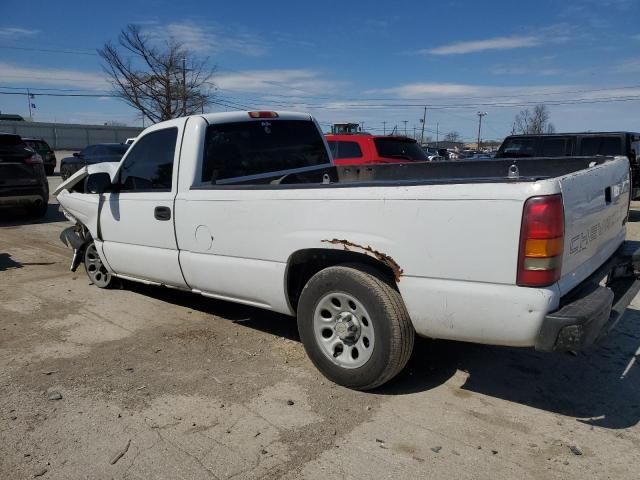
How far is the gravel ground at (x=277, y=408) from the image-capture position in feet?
9.39

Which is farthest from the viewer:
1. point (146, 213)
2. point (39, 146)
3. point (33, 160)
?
point (39, 146)

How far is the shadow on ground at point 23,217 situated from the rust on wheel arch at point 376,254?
10.2 meters

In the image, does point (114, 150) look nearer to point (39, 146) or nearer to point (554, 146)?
point (39, 146)

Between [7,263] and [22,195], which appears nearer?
[7,263]

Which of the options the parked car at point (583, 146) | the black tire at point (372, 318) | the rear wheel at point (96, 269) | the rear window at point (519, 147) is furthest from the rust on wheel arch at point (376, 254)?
the rear window at point (519, 147)

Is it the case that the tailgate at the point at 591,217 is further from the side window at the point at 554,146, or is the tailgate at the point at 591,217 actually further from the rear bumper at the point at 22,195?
the rear bumper at the point at 22,195

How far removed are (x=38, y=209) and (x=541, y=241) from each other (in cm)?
1191

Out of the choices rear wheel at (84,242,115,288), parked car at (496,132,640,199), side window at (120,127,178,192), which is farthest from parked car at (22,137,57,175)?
side window at (120,127,178,192)

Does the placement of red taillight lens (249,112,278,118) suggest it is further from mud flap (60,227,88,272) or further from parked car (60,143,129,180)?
parked car (60,143,129,180)

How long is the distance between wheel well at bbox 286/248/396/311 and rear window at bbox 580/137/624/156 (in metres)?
10.5

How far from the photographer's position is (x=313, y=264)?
3.96m

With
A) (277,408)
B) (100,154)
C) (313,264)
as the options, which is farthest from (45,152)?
(277,408)

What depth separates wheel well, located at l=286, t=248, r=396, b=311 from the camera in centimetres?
350

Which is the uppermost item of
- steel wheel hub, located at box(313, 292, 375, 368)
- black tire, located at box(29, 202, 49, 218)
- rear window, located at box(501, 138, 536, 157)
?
rear window, located at box(501, 138, 536, 157)
